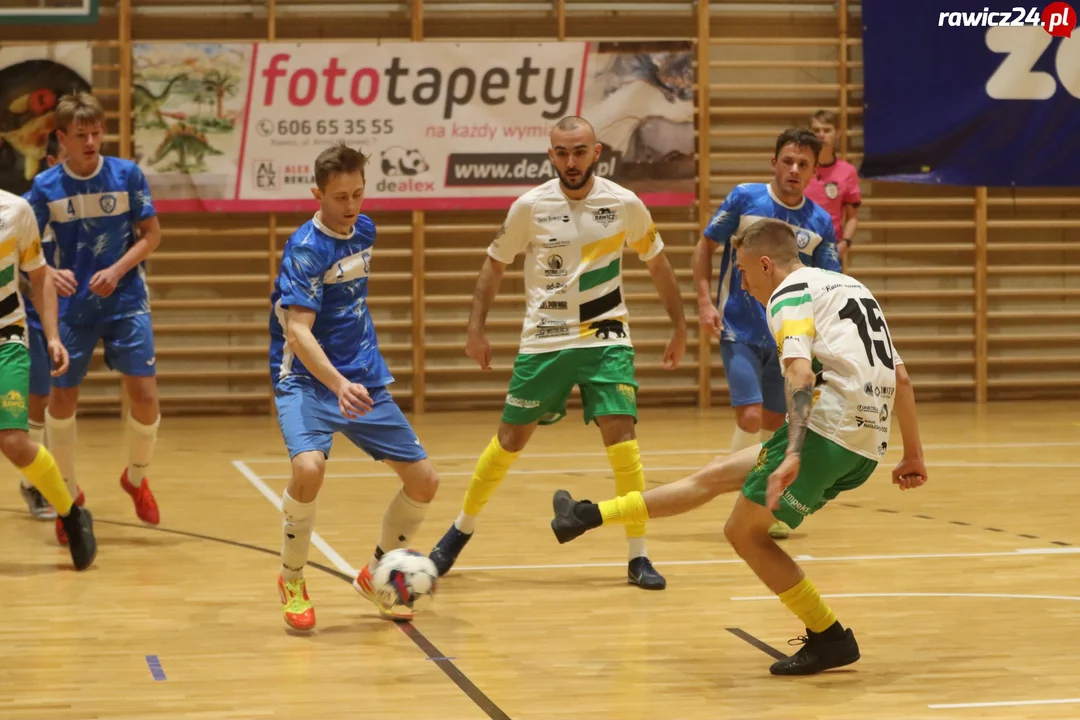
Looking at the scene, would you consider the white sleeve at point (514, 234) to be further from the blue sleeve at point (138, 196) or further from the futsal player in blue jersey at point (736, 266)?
the blue sleeve at point (138, 196)

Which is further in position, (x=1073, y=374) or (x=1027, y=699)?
(x=1073, y=374)

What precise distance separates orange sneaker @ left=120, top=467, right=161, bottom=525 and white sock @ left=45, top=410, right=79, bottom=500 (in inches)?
9.4

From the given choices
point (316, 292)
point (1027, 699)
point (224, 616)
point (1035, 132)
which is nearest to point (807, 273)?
point (1027, 699)

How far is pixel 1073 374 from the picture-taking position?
11.9 meters

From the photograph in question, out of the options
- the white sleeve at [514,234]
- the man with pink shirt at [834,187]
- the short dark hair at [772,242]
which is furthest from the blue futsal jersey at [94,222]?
the man with pink shirt at [834,187]

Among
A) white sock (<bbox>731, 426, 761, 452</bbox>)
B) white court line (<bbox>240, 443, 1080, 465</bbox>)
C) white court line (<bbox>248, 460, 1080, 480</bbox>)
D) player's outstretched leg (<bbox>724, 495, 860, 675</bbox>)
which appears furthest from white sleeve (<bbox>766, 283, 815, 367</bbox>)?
white court line (<bbox>240, 443, 1080, 465</bbox>)

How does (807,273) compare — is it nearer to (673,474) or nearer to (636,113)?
(673,474)

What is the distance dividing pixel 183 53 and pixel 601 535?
20.9 ft

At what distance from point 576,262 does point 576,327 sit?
0.81 ft

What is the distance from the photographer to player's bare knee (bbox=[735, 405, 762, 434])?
19.8 ft

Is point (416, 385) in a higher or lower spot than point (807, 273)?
lower

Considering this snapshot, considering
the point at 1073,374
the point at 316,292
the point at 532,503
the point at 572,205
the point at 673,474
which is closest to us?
the point at 316,292

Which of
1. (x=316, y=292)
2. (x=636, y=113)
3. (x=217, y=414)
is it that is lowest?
(x=217, y=414)

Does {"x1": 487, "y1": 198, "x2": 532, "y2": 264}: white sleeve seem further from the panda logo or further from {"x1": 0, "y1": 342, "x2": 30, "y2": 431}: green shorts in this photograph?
the panda logo
